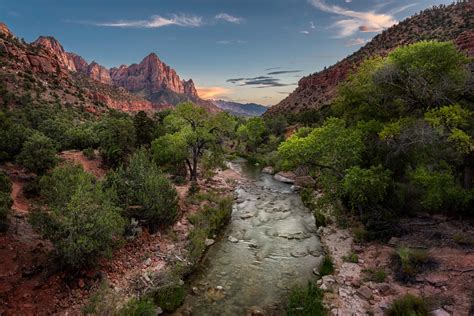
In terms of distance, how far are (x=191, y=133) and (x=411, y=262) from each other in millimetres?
21286

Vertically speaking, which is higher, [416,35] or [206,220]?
[416,35]

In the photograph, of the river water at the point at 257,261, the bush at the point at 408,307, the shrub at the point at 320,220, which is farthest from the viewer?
the shrub at the point at 320,220

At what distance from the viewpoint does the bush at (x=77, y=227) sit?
12.3 metres

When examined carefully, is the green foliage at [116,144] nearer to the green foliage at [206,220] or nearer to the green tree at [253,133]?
the green foliage at [206,220]

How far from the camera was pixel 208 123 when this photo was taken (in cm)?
3206

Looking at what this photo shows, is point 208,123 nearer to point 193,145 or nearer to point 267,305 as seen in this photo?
point 193,145

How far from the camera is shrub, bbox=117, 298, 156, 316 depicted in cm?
1146

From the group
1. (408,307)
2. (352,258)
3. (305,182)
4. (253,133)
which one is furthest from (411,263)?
(253,133)

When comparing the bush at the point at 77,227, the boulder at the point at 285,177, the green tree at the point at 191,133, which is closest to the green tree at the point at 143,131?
the green tree at the point at 191,133

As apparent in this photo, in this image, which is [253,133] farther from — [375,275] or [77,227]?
[77,227]

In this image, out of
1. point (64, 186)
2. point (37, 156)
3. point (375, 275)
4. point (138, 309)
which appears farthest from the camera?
point (37, 156)

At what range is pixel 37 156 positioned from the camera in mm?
22297

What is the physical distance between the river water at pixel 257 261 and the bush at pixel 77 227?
4378 millimetres

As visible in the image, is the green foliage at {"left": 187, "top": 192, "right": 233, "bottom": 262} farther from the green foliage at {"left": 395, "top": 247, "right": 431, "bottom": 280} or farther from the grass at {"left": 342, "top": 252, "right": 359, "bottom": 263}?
the green foliage at {"left": 395, "top": 247, "right": 431, "bottom": 280}
